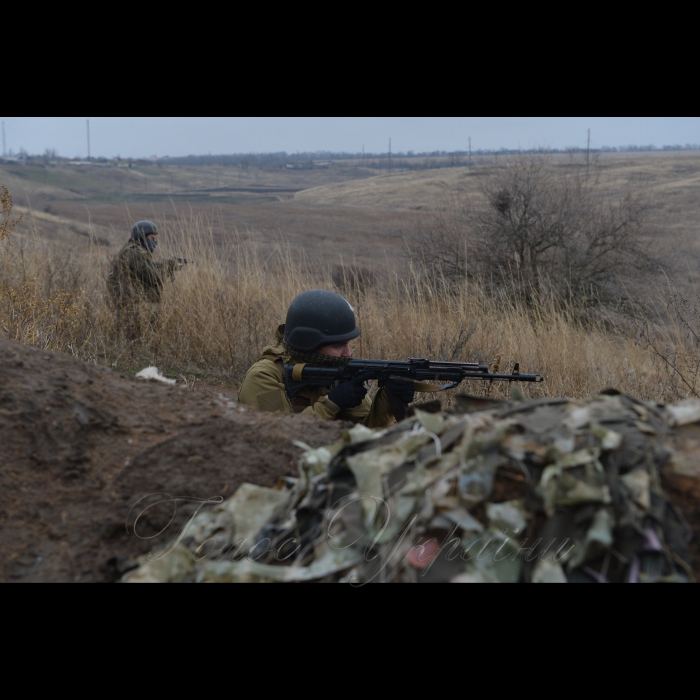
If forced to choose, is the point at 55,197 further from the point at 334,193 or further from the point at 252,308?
the point at 252,308

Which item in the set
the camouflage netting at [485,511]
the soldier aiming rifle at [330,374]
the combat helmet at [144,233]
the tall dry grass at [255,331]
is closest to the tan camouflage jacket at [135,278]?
the tall dry grass at [255,331]

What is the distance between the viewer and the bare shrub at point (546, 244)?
35.4 ft

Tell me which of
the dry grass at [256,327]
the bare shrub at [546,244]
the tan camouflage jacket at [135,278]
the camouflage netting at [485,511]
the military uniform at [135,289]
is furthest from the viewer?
the bare shrub at [546,244]

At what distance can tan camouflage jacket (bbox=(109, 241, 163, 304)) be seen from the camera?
28.2 ft

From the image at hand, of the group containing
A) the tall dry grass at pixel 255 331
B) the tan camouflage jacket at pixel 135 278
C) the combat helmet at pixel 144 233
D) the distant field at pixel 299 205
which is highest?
the distant field at pixel 299 205

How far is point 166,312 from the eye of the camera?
841 centimetres

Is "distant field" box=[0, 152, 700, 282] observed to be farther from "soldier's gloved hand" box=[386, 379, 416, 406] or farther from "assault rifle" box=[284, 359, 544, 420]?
"soldier's gloved hand" box=[386, 379, 416, 406]

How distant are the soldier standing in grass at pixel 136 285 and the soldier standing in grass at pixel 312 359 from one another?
4.58 meters

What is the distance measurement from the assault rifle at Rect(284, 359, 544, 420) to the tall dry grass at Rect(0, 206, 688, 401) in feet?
7.55

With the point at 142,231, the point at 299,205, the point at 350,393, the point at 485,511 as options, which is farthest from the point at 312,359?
the point at 299,205

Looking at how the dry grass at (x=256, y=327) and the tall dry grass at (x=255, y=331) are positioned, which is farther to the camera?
the tall dry grass at (x=255, y=331)

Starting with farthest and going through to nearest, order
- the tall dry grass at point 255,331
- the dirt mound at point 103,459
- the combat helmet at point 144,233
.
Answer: the combat helmet at point 144,233
the tall dry grass at point 255,331
the dirt mound at point 103,459

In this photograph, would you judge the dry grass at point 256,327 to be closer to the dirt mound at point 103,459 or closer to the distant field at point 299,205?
the distant field at point 299,205

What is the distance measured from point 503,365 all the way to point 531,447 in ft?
16.6
